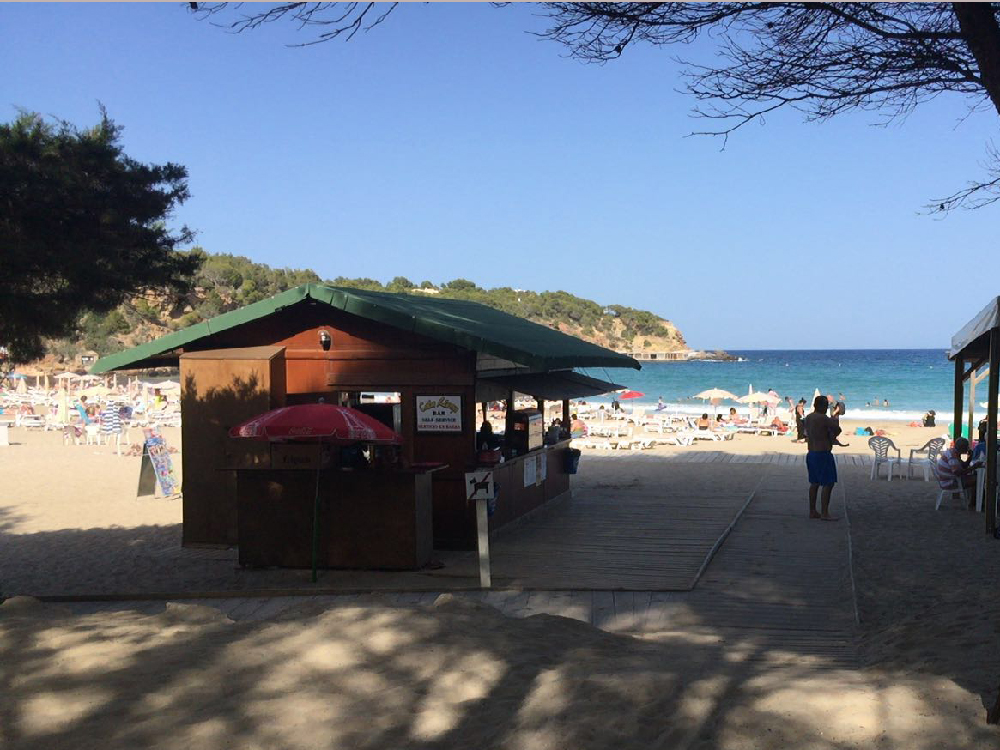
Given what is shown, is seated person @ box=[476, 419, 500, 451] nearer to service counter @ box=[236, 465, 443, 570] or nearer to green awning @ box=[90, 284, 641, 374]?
green awning @ box=[90, 284, 641, 374]

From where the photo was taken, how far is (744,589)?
25.2 ft

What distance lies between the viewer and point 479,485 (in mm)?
7887

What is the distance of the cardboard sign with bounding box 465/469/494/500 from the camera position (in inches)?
309

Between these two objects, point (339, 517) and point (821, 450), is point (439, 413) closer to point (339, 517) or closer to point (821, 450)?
point (339, 517)

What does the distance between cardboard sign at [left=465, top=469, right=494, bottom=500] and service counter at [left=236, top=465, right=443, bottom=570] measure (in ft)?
2.50

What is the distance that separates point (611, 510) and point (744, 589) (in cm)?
454

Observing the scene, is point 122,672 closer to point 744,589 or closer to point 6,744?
point 6,744

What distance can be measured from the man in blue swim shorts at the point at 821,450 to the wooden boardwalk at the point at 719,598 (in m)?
0.70

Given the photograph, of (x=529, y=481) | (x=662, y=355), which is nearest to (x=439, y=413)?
(x=529, y=481)

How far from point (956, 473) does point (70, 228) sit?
1118 centimetres

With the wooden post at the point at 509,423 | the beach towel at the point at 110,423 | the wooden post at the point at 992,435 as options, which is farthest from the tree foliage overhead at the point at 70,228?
the beach towel at the point at 110,423

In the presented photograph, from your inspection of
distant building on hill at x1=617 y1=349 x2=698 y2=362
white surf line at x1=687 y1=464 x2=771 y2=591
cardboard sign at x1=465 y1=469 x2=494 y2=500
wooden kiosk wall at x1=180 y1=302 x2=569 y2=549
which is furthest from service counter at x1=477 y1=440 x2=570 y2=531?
distant building on hill at x1=617 y1=349 x2=698 y2=362

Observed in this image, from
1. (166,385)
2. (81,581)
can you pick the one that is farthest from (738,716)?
(166,385)

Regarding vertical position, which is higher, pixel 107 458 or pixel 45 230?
pixel 45 230
